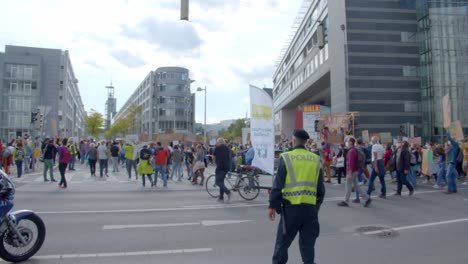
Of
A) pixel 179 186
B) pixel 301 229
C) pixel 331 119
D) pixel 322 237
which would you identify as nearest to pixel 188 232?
pixel 322 237

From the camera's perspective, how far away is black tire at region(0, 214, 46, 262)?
199 inches

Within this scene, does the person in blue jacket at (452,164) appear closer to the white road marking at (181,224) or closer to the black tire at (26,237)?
the white road marking at (181,224)

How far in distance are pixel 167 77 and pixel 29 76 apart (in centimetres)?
3118

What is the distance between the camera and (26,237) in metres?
5.24

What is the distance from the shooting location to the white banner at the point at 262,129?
10.3 m

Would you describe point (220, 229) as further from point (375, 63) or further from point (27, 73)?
point (27, 73)

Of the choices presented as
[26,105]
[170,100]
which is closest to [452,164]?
[26,105]

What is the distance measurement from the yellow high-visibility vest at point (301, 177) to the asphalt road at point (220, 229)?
160 centimetres

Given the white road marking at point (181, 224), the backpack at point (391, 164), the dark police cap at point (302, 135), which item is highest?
the dark police cap at point (302, 135)

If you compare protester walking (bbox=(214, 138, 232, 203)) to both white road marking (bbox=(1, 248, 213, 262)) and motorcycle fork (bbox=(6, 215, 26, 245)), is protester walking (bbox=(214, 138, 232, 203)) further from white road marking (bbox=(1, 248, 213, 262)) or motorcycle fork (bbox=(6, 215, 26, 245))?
motorcycle fork (bbox=(6, 215, 26, 245))

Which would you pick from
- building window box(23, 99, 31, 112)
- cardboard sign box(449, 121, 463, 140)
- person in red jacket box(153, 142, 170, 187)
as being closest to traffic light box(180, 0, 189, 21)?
person in red jacket box(153, 142, 170, 187)

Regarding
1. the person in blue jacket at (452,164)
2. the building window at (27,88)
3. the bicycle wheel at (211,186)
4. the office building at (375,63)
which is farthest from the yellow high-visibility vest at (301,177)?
the building window at (27,88)

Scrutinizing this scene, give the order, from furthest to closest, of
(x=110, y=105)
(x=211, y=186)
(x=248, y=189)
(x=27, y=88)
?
(x=110, y=105), (x=27, y=88), (x=211, y=186), (x=248, y=189)

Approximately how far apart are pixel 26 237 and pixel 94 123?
6957cm
